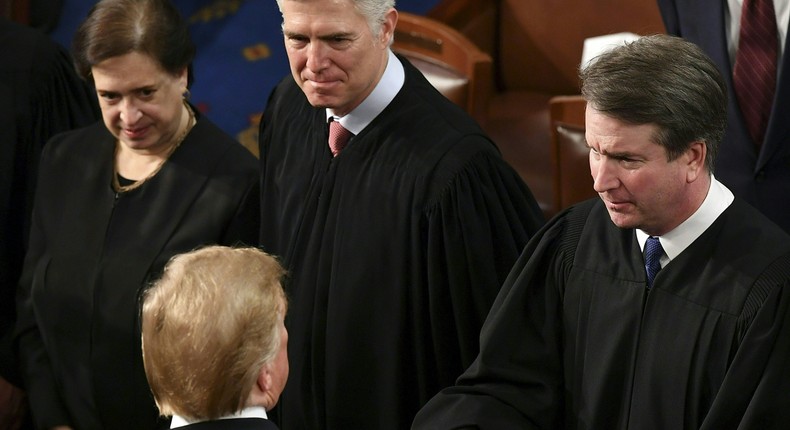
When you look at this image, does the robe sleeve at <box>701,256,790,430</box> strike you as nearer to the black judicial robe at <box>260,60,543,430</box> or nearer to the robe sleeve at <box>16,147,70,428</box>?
the black judicial robe at <box>260,60,543,430</box>

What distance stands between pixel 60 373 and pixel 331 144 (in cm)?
110

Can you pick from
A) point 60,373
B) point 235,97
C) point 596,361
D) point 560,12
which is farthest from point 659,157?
point 235,97

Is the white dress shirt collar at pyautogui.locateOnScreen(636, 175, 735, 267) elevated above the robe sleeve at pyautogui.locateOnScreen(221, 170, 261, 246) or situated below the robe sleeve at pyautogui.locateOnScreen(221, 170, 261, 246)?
above

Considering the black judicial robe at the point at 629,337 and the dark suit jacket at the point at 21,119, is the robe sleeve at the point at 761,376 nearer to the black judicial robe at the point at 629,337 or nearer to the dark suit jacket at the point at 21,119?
the black judicial robe at the point at 629,337

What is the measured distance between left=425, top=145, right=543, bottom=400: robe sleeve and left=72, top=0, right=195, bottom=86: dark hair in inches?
38.3

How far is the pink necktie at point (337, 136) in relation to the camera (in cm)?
369

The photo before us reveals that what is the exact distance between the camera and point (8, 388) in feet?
14.2

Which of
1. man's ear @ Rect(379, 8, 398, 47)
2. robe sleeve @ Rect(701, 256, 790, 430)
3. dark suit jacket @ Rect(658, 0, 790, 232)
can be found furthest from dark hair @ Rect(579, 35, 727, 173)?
dark suit jacket @ Rect(658, 0, 790, 232)

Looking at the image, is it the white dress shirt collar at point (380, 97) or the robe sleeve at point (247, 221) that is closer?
the white dress shirt collar at point (380, 97)

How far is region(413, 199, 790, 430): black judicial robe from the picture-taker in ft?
8.89

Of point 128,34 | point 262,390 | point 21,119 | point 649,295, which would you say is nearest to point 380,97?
point 128,34

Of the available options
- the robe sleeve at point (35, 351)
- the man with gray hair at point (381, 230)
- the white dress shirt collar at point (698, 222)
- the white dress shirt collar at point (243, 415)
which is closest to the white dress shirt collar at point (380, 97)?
the man with gray hair at point (381, 230)

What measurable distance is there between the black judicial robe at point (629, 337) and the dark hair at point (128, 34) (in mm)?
1341

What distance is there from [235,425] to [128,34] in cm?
165
